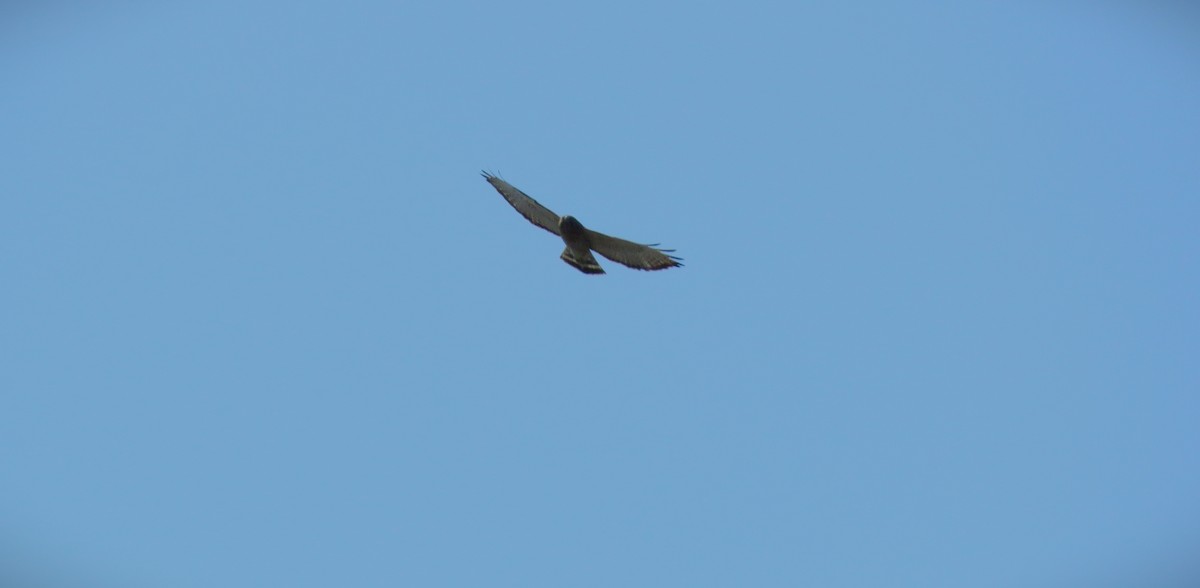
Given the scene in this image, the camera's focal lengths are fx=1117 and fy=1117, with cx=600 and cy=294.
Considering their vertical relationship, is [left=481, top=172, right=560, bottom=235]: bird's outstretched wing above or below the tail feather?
above

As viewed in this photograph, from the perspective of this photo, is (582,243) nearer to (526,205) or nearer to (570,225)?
(570,225)

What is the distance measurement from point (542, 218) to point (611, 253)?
1.28m

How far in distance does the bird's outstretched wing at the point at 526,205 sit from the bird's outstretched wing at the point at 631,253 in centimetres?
73

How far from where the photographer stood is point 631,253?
1747cm

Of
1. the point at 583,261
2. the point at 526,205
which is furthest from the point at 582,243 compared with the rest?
the point at 526,205

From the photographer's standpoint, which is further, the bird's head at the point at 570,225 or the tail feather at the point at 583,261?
the tail feather at the point at 583,261

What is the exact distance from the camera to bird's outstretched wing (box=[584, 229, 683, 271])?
1727 cm

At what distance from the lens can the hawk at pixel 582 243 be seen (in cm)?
1736

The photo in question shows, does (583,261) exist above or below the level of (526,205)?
below

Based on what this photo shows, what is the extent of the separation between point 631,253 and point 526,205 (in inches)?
74.9

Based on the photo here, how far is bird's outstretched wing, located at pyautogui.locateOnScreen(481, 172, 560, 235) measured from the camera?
17.8m

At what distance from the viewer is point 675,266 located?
56.6ft

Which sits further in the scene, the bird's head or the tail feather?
the tail feather

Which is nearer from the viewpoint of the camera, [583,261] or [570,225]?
[570,225]
